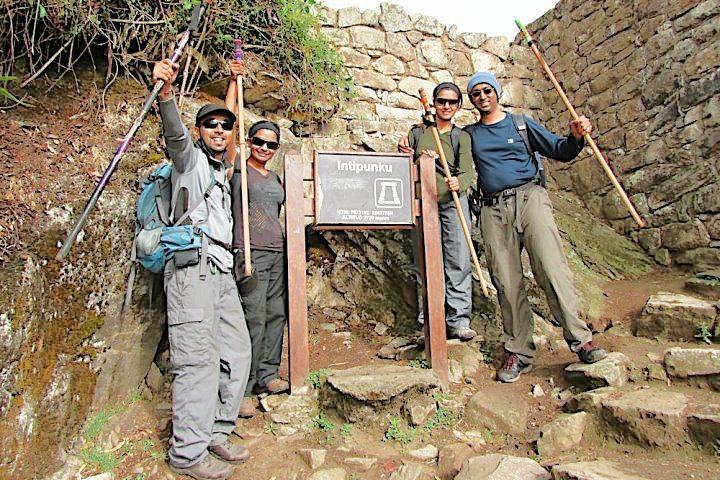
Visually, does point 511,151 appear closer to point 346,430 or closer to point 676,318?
point 676,318

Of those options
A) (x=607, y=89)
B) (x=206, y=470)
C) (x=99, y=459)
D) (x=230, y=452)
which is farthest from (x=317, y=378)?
(x=607, y=89)

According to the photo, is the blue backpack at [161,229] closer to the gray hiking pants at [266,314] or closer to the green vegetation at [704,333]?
the gray hiking pants at [266,314]

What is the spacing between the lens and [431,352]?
376 cm

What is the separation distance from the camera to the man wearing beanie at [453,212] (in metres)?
4.12

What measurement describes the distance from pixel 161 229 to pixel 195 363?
0.84 metres

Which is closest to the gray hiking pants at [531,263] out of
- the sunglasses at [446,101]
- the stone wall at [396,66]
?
the sunglasses at [446,101]

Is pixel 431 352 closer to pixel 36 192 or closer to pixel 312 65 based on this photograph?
pixel 36 192

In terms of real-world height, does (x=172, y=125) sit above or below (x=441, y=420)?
above

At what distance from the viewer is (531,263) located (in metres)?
3.71

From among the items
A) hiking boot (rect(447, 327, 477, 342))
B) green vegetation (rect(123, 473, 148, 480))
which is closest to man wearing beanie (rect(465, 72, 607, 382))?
hiking boot (rect(447, 327, 477, 342))

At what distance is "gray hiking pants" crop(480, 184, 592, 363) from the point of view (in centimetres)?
349

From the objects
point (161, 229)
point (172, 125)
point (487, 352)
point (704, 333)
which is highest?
point (172, 125)

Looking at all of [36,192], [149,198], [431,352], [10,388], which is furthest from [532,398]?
[36,192]

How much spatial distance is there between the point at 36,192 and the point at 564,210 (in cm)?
599
